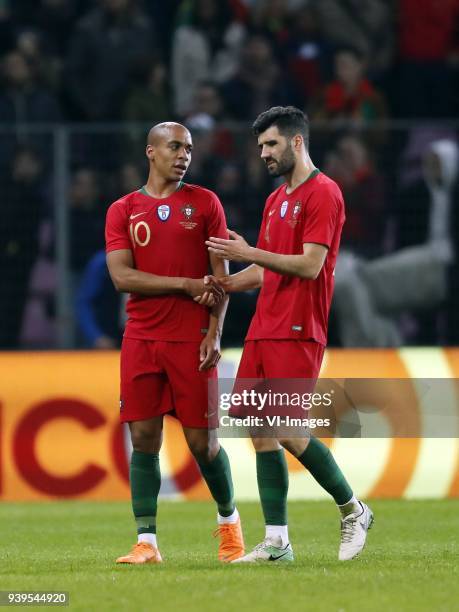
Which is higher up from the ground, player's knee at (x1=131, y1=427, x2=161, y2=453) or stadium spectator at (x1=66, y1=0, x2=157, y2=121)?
stadium spectator at (x1=66, y1=0, x2=157, y2=121)

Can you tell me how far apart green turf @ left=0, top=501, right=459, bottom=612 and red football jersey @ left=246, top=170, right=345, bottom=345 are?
1267 mm

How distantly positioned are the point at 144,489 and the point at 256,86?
28.5 feet

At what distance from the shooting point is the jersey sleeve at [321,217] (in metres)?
7.75

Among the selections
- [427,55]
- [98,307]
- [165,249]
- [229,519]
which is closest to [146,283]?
[165,249]

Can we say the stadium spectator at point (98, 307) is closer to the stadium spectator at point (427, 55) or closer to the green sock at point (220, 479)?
the stadium spectator at point (427, 55)

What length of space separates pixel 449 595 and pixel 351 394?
4.41 metres

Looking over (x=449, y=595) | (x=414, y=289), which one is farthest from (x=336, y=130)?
(x=449, y=595)

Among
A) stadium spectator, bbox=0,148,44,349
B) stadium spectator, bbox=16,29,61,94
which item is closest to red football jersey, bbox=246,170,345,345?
stadium spectator, bbox=0,148,44,349

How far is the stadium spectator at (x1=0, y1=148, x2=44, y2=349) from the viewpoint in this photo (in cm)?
1365

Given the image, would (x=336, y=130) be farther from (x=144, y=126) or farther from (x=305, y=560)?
(x=305, y=560)

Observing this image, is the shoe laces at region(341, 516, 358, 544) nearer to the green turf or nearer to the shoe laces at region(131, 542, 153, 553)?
the green turf

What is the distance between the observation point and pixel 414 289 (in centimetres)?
1351

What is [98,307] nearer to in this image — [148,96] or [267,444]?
[148,96]

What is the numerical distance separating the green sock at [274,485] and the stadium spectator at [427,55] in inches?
365
